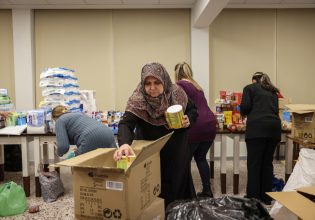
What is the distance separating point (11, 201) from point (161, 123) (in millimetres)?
1903

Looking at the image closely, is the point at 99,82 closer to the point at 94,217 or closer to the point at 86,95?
the point at 86,95

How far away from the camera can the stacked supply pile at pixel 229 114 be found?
3.41 m

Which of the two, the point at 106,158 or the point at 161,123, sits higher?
the point at 161,123

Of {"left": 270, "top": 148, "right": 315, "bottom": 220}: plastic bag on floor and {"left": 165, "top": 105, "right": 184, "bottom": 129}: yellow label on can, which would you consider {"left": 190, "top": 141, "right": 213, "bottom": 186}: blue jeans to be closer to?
{"left": 270, "top": 148, "right": 315, "bottom": 220}: plastic bag on floor

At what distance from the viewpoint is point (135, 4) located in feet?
15.4

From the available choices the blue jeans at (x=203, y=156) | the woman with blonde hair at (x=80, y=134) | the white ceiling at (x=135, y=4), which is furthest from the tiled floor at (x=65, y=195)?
the white ceiling at (x=135, y=4)

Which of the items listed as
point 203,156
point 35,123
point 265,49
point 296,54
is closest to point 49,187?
point 35,123

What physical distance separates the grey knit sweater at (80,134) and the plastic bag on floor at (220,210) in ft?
4.72

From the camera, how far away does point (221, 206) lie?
3.76 feet

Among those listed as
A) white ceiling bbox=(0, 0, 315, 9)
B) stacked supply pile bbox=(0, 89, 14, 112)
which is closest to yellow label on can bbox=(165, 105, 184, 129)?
stacked supply pile bbox=(0, 89, 14, 112)

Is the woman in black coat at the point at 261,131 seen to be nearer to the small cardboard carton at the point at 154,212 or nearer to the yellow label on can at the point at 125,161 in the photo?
the small cardboard carton at the point at 154,212

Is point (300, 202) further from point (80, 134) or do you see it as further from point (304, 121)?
point (80, 134)

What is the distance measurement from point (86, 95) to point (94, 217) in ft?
8.69

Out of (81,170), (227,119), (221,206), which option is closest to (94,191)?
(81,170)
